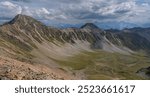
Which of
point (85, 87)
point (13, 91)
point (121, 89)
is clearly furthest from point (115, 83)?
point (13, 91)

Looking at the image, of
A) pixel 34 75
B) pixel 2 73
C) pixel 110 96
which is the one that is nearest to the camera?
pixel 110 96

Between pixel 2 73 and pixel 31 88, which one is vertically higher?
pixel 31 88

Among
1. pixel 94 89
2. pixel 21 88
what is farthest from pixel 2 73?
pixel 94 89

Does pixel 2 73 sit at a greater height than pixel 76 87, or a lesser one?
lesser

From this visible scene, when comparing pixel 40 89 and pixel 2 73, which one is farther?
pixel 2 73

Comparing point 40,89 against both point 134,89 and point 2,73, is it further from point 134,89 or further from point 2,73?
point 2,73

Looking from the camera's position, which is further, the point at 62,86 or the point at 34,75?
the point at 34,75

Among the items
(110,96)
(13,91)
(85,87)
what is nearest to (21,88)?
(13,91)

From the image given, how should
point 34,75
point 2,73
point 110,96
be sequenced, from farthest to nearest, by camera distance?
1. point 34,75
2. point 2,73
3. point 110,96

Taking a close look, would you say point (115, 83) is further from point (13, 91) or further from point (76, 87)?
point (13, 91)
